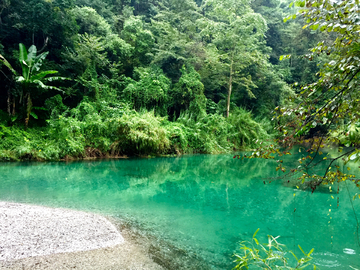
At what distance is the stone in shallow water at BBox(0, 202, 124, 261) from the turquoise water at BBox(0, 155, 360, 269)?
1.99 ft

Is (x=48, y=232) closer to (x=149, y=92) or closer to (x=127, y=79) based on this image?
(x=149, y=92)

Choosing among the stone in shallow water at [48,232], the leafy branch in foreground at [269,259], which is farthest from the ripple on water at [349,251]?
the stone in shallow water at [48,232]

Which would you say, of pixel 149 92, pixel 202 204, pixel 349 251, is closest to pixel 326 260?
pixel 349 251

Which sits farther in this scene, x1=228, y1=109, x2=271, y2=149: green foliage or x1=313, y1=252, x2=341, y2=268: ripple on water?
x1=228, y1=109, x2=271, y2=149: green foliage

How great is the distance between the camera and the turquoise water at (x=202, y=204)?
3.75m

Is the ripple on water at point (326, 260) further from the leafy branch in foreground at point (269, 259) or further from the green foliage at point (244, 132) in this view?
the green foliage at point (244, 132)

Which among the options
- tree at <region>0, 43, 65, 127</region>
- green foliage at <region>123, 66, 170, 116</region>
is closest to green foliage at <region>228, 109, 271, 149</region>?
green foliage at <region>123, 66, 170, 116</region>

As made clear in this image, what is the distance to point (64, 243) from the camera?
3.27 metres

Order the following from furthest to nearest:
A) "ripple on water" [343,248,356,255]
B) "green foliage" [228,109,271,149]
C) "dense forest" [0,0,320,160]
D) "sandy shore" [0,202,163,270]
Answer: "green foliage" [228,109,271,149] → "dense forest" [0,0,320,160] → "ripple on water" [343,248,356,255] → "sandy shore" [0,202,163,270]

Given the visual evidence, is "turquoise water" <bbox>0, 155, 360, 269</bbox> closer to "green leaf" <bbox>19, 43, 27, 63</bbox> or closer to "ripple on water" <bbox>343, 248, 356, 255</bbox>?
"ripple on water" <bbox>343, 248, 356, 255</bbox>

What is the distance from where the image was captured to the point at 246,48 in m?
17.5

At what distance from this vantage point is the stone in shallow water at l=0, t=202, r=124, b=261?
3.06 m

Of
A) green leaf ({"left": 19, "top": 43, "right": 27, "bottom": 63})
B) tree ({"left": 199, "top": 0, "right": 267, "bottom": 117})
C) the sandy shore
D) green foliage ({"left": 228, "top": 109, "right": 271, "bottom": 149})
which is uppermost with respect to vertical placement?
tree ({"left": 199, "top": 0, "right": 267, "bottom": 117})

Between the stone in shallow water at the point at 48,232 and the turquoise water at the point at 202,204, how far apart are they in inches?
23.9
